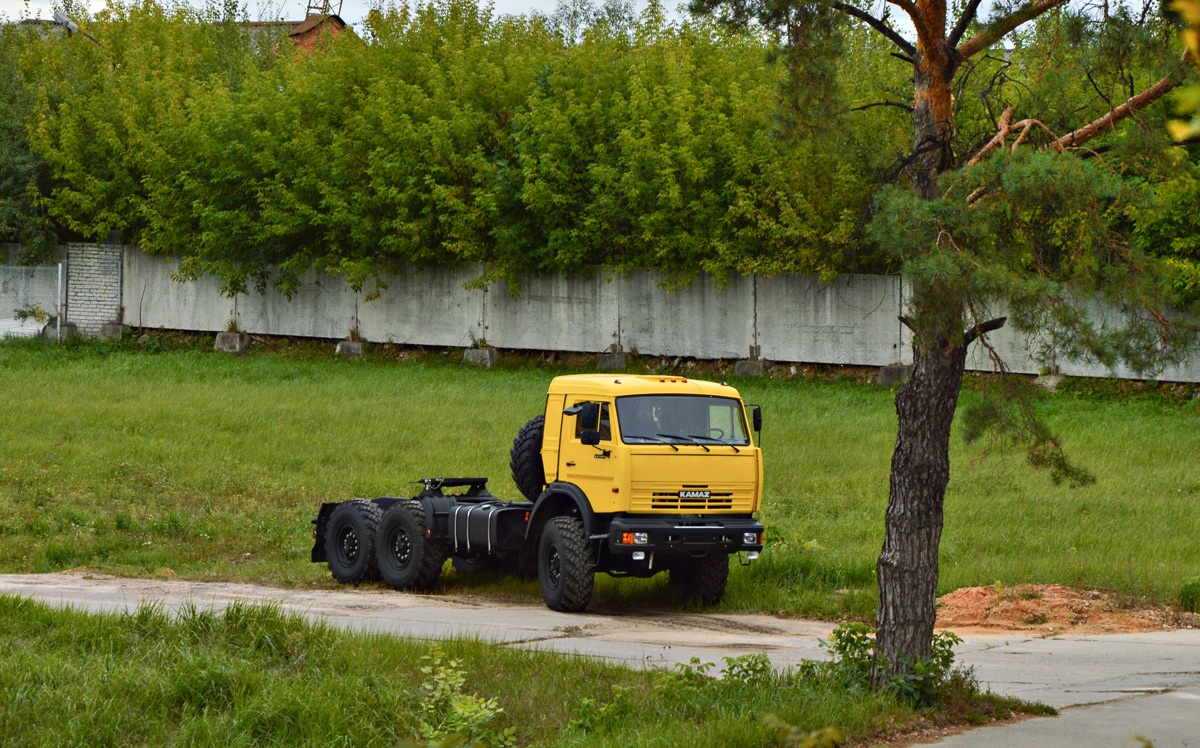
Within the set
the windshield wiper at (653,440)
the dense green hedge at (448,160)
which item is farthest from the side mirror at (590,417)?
the dense green hedge at (448,160)

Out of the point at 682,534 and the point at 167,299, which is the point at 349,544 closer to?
the point at 682,534

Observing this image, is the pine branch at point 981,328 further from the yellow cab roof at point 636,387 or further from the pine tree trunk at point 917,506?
the yellow cab roof at point 636,387

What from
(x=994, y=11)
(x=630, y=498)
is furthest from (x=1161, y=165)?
(x=630, y=498)

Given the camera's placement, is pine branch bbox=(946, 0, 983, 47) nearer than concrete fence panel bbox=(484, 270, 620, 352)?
Yes

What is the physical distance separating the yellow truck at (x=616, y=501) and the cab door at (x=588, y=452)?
1 cm

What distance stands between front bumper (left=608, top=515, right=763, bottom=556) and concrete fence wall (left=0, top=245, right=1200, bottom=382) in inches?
620

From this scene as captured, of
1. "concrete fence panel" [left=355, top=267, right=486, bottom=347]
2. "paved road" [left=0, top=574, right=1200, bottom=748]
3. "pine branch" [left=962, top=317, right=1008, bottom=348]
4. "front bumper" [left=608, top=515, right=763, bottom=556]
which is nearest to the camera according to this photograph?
"pine branch" [left=962, top=317, right=1008, bottom=348]

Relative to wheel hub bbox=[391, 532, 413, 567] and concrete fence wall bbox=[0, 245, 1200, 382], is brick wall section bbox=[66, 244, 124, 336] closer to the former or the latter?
concrete fence wall bbox=[0, 245, 1200, 382]

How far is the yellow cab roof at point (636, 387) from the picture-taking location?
13922 mm

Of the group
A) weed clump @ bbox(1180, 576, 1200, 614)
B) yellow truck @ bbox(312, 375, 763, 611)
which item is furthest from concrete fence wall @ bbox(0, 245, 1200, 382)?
yellow truck @ bbox(312, 375, 763, 611)

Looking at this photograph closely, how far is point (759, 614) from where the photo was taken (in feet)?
46.3

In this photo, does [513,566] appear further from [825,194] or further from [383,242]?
[383,242]

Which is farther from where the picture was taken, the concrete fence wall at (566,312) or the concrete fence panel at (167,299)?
the concrete fence panel at (167,299)

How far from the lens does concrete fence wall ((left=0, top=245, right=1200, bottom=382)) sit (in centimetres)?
3053
